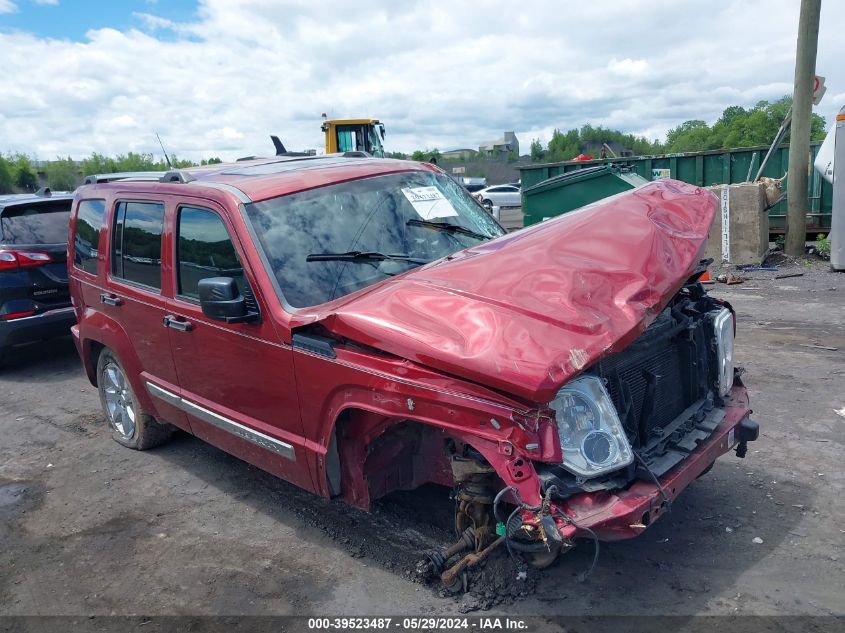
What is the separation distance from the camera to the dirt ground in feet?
10.4

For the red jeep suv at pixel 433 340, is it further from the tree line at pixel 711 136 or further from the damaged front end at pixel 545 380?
the tree line at pixel 711 136

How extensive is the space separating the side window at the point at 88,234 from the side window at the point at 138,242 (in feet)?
1.12

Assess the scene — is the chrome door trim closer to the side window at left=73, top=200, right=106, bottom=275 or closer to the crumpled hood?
the crumpled hood

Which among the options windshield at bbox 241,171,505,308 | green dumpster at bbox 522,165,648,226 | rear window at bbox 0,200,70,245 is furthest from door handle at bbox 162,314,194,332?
green dumpster at bbox 522,165,648,226

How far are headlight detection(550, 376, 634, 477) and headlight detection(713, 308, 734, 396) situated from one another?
3.81 feet

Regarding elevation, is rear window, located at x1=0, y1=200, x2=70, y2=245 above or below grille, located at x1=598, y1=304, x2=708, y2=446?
above

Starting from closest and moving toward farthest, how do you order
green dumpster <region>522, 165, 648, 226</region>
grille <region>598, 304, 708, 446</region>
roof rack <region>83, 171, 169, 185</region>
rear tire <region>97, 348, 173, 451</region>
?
grille <region>598, 304, 708, 446</region>, roof rack <region>83, 171, 169, 185</region>, rear tire <region>97, 348, 173, 451</region>, green dumpster <region>522, 165, 648, 226</region>

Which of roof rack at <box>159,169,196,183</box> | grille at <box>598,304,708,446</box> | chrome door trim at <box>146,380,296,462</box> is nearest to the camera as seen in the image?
grille at <box>598,304,708,446</box>

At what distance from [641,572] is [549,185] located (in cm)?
919

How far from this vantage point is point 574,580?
328cm

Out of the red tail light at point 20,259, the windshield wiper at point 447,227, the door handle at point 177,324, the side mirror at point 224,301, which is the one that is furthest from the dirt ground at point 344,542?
the red tail light at point 20,259

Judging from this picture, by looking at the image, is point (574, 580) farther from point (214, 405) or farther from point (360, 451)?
point (214, 405)

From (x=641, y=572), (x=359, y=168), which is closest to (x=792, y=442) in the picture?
(x=641, y=572)

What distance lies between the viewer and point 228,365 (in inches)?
148
